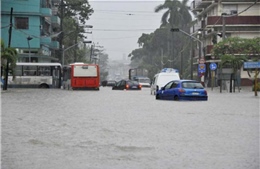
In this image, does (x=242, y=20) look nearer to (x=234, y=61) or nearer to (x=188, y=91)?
(x=234, y=61)

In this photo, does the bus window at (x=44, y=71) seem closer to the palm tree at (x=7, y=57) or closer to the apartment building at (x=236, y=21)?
the palm tree at (x=7, y=57)

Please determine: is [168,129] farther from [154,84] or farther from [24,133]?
[154,84]

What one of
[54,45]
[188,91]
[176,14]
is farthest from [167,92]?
[176,14]

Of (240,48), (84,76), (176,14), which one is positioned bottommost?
(84,76)

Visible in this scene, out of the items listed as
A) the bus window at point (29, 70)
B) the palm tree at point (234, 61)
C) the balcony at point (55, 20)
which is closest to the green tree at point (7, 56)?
the bus window at point (29, 70)

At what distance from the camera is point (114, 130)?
16.4m

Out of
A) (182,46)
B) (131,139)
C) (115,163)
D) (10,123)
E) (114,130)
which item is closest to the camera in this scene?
(115,163)

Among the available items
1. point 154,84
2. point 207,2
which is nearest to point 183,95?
point 154,84

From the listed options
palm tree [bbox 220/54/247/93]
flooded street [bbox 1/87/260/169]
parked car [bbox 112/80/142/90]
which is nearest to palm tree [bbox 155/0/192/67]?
parked car [bbox 112/80/142/90]

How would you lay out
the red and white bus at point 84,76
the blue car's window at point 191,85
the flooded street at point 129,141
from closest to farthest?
the flooded street at point 129,141 < the blue car's window at point 191,85 < the red and white bus at point 84,76

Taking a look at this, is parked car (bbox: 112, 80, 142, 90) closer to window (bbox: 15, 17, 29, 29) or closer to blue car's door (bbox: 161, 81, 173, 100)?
window (bbox: 15, 17, 29, 29)

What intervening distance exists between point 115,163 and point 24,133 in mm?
5343

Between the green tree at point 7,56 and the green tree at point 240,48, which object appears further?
the green tree at point 240,48

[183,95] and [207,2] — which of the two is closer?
[183,95]
